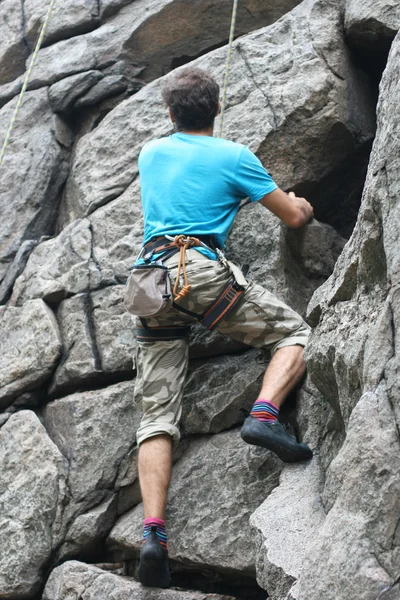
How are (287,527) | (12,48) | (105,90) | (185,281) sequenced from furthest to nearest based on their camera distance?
1. (12,48)
2. (105,90)
3. (185,281)
4. (287,527)

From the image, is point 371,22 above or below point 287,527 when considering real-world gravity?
above

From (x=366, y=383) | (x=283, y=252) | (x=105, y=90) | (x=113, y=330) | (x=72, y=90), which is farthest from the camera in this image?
(x=72, y=90)

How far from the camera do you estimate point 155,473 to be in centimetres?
524

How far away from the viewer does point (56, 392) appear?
666 cm

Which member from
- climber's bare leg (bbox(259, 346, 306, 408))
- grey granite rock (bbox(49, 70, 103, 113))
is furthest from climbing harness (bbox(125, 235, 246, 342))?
grey granite rock (bbox(49, 70, 103, 113))

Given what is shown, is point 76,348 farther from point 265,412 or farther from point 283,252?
point 265,412

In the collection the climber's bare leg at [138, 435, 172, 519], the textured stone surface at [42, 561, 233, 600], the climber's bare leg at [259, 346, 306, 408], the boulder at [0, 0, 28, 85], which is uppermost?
the boulder at [0, 0, 28, 85]

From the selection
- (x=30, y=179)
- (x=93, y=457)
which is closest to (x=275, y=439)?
(x=93, y=457)

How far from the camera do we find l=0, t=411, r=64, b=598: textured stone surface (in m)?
5.95

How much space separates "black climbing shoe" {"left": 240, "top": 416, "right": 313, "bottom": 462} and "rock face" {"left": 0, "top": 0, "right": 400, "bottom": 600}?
0.13m

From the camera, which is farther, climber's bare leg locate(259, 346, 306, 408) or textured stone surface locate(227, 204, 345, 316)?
textured stone surface locate(227, 204, 345, 316)

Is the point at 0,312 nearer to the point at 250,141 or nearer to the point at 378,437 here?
the point at 250,141

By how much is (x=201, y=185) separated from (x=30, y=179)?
3.23 metres

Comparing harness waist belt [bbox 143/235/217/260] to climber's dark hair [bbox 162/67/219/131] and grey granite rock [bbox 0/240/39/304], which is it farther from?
grey granite rock [bbox 0/240/39/304]
